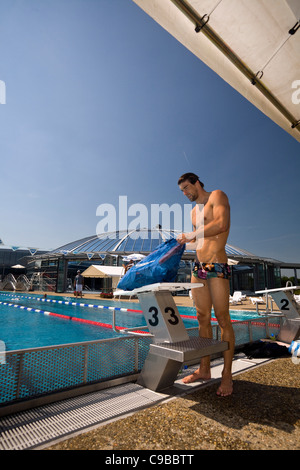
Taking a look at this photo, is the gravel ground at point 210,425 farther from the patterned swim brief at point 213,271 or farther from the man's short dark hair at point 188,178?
the man's short dark hair at point 188,178

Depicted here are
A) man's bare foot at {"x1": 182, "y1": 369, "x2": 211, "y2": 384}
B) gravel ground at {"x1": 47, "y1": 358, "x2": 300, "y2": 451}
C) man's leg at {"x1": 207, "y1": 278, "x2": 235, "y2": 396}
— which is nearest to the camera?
gravel ground at {"x1": 47, "y1": 358, "x2": 300, "y2": 451}

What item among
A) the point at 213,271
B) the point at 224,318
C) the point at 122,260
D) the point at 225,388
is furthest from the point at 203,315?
the point at 122,260

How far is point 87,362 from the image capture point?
8.32 feet

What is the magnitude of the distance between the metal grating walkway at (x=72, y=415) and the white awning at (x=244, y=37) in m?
3.78

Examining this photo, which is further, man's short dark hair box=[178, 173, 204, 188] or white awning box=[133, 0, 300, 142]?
man's short dark hair box=[178, 173, 204, 188]

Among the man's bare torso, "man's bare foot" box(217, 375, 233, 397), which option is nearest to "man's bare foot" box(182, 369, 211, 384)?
"man's bare foot" box(217, 375, 233, 397)

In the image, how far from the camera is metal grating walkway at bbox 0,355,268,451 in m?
1.64

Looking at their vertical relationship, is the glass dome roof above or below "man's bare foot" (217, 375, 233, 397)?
above

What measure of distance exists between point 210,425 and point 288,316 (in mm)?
3809

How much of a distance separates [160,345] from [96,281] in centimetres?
3739

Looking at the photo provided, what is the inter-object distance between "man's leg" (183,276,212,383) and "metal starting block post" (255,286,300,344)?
8.14 feet

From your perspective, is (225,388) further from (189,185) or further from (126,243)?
A: (126,243)

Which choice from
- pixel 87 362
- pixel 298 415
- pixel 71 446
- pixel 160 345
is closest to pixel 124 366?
pixel 87 362

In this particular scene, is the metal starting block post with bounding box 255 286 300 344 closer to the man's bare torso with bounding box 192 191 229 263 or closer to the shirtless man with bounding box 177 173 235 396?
the shirtless man with bounding box 177 173 235 396
